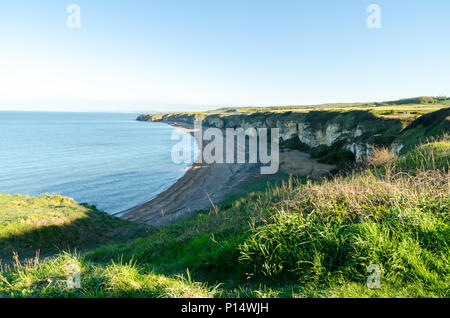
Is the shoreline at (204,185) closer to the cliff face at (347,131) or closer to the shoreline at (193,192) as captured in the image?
the shoreline at (193,192)

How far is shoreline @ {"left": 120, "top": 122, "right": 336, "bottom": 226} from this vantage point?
79.2ft

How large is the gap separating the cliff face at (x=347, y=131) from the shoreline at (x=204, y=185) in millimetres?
3551

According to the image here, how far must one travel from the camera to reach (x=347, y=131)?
3753 cm

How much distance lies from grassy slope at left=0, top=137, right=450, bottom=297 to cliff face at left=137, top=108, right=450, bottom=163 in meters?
18.7

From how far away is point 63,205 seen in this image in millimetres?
18812

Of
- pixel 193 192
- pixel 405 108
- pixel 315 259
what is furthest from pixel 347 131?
pixel 315 259

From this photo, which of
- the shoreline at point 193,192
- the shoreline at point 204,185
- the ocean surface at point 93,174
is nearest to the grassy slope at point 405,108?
the shoreline at point 204,185

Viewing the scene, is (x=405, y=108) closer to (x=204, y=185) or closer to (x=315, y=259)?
(x=204, y=185)

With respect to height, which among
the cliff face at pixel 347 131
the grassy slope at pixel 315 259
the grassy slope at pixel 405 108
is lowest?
the grassy slope at pixel 315 259

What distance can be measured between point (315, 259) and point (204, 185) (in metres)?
30.0

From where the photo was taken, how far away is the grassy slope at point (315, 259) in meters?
3.88

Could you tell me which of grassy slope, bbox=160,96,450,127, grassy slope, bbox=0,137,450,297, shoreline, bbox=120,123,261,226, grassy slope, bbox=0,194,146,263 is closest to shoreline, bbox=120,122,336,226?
shoreline, bbox=120,123,261,226

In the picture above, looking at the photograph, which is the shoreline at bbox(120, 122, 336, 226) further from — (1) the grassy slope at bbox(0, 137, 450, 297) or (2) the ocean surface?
(1) the grassy slope at bbox(0, 137, 450, 297)
